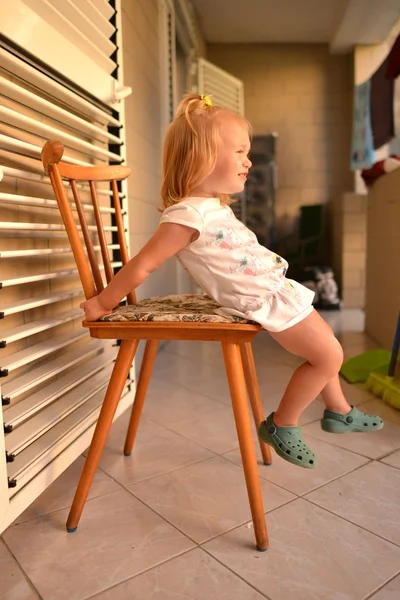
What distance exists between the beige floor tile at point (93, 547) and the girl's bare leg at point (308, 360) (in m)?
0.35

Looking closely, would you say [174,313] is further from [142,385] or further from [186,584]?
[186,584]

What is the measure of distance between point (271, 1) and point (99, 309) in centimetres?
396

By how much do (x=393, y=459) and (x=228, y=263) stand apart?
778 millimetres

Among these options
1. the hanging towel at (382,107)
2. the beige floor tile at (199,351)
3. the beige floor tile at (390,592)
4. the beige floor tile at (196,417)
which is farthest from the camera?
the hanging towel at (382,107)

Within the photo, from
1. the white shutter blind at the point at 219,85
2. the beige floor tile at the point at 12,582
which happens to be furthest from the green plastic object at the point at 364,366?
the white shutter blind at the point at 219,85

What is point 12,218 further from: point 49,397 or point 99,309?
point 49,397

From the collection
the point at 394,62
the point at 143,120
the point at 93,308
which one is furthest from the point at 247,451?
the point at 394,62

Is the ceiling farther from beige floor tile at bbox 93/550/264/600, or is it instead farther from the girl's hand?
beige floor tile at bbox 93/550/264/600

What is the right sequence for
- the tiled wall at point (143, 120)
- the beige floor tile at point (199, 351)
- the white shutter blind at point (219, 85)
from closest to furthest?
the tiled wall at point (143, 120)
the beige floor tile at point (199, 351)
the white shutter blind at point (219, 85)

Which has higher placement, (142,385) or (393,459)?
(142,385)

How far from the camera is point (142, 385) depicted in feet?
4.48

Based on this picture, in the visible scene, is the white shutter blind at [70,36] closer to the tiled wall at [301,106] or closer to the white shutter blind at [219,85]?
the white shutter blind at [219,85]

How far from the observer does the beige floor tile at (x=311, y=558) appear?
884 mm

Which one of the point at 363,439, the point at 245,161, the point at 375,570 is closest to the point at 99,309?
the point at 245,161
